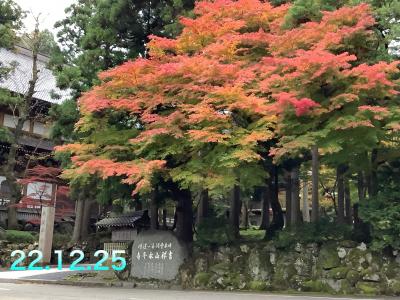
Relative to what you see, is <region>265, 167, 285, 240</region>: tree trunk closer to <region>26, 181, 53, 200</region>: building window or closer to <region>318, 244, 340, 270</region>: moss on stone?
<region>318, 244, 340, 270</region>: moss on stone

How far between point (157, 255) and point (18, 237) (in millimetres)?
13524

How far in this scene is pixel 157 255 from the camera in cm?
1848

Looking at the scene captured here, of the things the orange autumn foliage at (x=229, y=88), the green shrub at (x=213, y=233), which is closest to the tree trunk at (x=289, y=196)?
the green shrub at (x=213, y=233)

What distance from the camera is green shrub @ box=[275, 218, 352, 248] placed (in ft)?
54.0

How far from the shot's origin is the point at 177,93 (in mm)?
16938

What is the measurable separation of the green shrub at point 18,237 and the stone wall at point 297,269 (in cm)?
1472

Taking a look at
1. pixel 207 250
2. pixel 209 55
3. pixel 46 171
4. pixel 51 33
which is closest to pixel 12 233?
pixel 46 171

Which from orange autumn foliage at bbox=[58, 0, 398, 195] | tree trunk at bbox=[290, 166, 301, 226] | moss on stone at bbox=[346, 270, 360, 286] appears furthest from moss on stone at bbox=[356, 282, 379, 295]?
tree trunk at bbox=[290, 166, 301, 226]

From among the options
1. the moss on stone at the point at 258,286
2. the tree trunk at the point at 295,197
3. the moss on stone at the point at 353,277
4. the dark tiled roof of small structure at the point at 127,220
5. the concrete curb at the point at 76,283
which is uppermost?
the tree trunk at the point at 295,197

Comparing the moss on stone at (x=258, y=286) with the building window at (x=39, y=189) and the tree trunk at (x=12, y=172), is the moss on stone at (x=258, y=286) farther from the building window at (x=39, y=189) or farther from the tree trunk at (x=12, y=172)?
the building window at (x=39, y=189)

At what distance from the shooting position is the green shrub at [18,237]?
28.2m

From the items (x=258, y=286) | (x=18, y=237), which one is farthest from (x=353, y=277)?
(x=18, y=237)

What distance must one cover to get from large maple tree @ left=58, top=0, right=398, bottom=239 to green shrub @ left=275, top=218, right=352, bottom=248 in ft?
7.55

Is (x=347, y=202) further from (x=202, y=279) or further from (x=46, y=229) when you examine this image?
(x=46, y=229)
